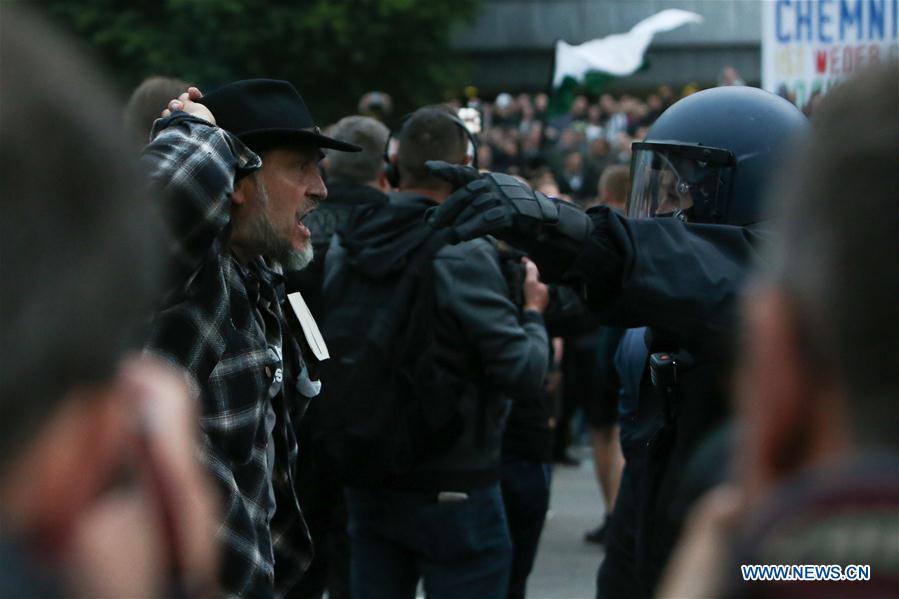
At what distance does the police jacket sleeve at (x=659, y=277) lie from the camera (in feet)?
9.15

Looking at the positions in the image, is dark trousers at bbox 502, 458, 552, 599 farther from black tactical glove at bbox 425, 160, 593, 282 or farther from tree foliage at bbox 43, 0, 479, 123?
tree foliage at bbox 43, 0, 479, 123

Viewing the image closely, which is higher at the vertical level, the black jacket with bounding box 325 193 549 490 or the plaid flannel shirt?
the plaid flannel shirt

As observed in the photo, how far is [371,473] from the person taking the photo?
4.25 meters

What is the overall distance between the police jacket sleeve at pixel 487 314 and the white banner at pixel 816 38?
394 cm

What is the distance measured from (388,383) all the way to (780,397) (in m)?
3.20

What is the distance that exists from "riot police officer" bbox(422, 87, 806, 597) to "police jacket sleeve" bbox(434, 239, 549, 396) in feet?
2.89

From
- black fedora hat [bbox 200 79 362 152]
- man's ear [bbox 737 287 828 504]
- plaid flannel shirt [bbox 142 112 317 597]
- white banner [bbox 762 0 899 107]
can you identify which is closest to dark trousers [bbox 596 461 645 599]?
plaid flannel shirt [bbox 142 112 317 597]

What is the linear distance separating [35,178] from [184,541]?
339 mm

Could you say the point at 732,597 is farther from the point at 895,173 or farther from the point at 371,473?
the point at 371,473

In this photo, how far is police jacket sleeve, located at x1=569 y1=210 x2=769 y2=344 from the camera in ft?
9.15

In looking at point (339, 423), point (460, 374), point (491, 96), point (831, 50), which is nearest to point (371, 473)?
point (339, 423)

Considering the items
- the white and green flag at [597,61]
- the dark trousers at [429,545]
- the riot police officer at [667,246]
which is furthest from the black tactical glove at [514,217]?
the white and green flag at [597,61]

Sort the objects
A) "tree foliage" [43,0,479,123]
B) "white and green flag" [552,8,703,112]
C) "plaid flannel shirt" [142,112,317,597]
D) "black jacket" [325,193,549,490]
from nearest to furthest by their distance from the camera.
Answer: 1. "plaid flannel shirt" [142,112,317,597]
2. "black jacket" [325,193,549,490]
3. "white and green flag" [552,8,703,112]
4. "tree foliage" [43,0,479,123]

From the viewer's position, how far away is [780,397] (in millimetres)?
1107
